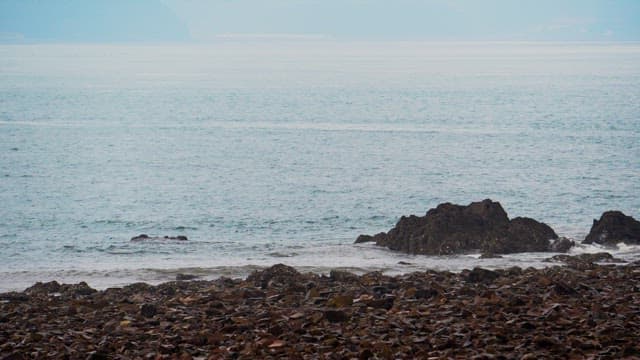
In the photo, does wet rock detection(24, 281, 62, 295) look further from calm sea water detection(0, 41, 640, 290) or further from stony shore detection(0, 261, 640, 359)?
calm sea water detection(0, 41, 640, 290)

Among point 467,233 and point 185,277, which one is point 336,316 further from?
point 467,233

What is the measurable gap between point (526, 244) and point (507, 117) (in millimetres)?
70688

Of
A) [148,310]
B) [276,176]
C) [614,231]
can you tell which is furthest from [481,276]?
[276,176]

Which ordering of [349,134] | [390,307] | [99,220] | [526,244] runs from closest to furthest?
1. [390,307]
2. [526,244]
3. [99,220]
4. [349,134]

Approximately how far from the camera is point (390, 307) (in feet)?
51.3

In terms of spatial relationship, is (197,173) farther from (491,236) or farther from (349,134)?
(491,236)

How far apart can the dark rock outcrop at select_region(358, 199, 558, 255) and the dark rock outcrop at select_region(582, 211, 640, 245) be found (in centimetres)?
106

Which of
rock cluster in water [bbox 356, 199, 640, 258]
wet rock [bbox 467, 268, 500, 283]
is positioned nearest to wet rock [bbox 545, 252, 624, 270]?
rock cluster in water [bbox 356, 199, 640, 258]

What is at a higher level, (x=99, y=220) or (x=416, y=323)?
(x=416, y=323)

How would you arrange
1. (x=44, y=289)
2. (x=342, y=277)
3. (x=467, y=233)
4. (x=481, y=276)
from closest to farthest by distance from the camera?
(x=481, y=276) → (x=342, y=277) → (x=44, y=289) → (x=467, y=233)

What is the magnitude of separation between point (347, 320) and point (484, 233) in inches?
531

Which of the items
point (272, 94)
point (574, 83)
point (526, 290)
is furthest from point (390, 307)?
point (574, 83)

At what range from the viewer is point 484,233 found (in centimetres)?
2745

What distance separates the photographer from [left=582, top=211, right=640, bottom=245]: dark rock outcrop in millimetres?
27297
